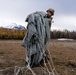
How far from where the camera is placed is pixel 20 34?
2717 centimetres

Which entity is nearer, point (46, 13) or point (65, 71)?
point (65, 71)

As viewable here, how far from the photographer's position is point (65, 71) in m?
8.22

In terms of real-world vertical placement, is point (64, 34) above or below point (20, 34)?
below

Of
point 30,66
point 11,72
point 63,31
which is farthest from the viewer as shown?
point 63,31

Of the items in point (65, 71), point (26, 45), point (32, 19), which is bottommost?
point (65, 71)

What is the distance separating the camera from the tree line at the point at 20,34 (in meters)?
27.1

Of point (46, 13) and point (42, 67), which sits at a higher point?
point (46, 13)

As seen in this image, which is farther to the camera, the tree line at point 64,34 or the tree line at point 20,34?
the tree line at point 64,34

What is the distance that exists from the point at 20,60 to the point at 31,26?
151cm

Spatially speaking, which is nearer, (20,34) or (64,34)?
(20,34)

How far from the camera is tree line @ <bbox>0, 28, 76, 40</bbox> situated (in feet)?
88.9

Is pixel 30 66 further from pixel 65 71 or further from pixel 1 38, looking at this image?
pixel 1 38

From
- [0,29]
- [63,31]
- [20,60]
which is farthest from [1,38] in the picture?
[20,60]

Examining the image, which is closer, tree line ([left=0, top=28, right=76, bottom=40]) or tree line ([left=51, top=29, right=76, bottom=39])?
tree line ([left=0, top=28, right=76, bottom=40])
